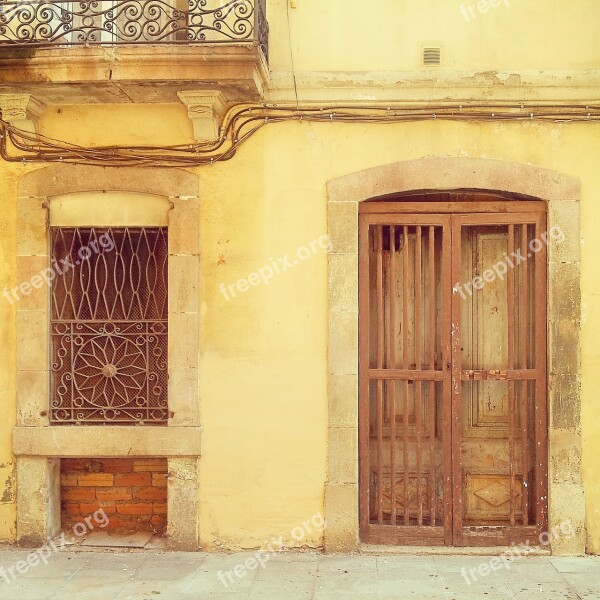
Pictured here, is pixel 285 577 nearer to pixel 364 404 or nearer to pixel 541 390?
pixel 364 404

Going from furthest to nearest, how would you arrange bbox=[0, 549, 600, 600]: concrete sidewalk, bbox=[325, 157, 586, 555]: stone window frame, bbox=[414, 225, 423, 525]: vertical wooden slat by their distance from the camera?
bbox=[414, 225, 423, 525]: vertical wooden slat → bbox=[325, 157, 586, 555]: stone window frame → bbox=[0, 549, 600, 600]: concrete sidewalk

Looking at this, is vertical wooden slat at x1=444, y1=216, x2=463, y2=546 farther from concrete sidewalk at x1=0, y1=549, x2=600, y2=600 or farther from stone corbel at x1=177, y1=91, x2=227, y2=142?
stone corbel at x1=177, y1=91, x2=227, y2=142

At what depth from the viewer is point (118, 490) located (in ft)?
Answer: 20.6

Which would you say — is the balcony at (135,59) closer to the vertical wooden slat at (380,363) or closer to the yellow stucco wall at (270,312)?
the yellow stucco wall at (270,312)

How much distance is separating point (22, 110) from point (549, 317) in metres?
4.96

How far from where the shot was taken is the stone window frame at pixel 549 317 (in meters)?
5.71

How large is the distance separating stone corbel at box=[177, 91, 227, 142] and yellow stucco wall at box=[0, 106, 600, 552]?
0.18 m

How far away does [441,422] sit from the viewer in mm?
5996

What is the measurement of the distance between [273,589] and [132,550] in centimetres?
151

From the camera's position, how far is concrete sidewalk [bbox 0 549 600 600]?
4961mm

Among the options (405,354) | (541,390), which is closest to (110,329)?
(405,354)

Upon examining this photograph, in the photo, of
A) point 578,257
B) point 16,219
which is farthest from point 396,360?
point 16,219

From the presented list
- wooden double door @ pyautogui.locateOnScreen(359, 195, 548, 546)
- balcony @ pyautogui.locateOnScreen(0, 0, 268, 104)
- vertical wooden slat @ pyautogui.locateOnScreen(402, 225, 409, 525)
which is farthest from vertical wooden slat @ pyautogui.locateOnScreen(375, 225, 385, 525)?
balcony @ pyautogui.locateOnScreen(0, 0, 268, 104)

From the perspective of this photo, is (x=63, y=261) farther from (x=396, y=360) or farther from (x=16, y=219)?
(x=396, y=360)
